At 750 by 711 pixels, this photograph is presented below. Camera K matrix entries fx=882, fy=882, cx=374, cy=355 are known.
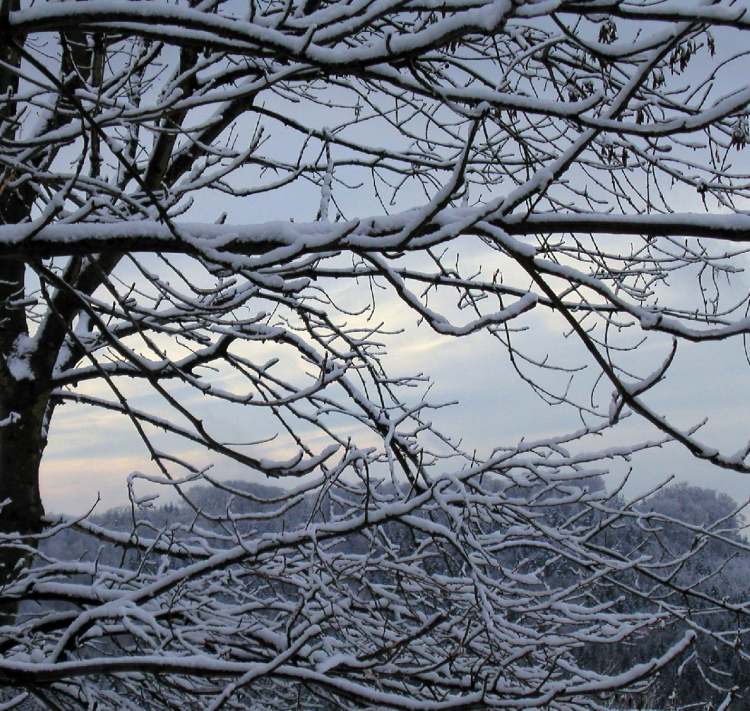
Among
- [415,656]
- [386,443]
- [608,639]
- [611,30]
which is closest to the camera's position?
[386,443]

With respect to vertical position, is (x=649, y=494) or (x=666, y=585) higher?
Answer: (x=649, y=494)

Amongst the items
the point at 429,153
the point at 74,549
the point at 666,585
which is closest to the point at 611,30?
the point at 429,153

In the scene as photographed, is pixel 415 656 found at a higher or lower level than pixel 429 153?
lower

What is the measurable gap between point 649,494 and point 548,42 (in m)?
2.46

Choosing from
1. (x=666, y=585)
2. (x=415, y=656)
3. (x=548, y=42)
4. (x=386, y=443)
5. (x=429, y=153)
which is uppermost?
(x=429, y=153)

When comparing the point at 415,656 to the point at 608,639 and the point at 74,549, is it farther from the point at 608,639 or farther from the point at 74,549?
the point at 74,549

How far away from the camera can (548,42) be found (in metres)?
2.69

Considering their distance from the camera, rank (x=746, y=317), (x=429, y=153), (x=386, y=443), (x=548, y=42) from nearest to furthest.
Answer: (x=746, y=317) → (x=548, y=42) → (x=386, y=443) → (x=429, y=153)

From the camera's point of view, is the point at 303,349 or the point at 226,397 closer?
the point at 226,397

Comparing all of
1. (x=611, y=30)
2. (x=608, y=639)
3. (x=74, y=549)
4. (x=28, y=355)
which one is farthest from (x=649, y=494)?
(x=74, y=549)

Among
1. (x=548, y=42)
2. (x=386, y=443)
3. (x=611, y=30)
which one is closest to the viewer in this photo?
(x=548, y=42)

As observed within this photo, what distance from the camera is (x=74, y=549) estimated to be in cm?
755

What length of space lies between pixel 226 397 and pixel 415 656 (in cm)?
186

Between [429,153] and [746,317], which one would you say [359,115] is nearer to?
[429,153]
